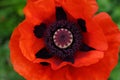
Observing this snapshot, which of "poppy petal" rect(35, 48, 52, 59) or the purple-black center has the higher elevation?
the purple-black center

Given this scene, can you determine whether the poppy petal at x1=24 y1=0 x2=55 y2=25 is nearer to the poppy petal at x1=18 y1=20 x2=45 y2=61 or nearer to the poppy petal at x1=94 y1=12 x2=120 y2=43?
the poppy petal at x1=18 y1=20 x2=45 y2=61

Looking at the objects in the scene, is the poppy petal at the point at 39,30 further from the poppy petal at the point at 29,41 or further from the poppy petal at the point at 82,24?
the poppy petal at the point at 82,24

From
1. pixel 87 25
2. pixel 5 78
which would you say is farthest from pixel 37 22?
pixel 5 78

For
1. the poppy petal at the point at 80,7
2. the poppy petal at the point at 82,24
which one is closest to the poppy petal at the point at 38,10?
the poppy petal at the point at 80,7

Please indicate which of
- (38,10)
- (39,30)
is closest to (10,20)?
Result: (39,30)

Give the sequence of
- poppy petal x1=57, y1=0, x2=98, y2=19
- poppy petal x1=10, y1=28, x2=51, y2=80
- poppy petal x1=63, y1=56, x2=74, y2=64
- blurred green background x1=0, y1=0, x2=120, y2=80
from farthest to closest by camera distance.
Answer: blurred green background x1=0, y1=0, x2=120, y2=80, poppy petal x1=63, y1=56, x2=74, y2=64, poppy petal x1=10, y1=28, x2=51, y2=80, poppy petal x1=57, y1=0, x2=98, y2=19

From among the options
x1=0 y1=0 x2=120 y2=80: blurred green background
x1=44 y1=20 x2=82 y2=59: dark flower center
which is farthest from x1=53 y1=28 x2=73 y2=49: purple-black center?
x1=0 y1=0 x2=120 y2=80: blurred green background

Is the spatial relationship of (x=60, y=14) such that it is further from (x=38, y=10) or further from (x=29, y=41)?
(x=29, y=41)
